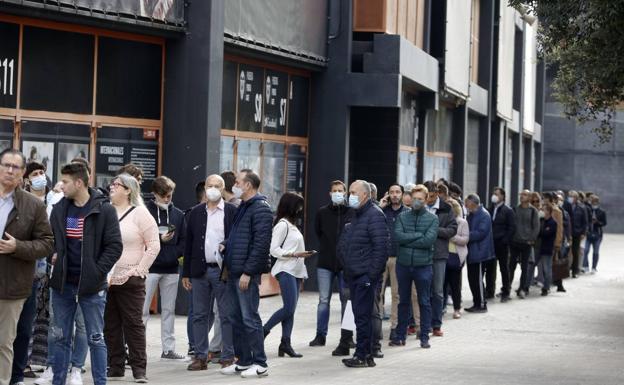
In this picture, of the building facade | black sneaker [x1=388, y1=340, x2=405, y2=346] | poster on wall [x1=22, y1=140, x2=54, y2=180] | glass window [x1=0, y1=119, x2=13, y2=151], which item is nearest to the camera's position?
glass window [x1=0, y1=119, x2=13, y2=151]

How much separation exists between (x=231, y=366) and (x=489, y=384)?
95.8 inches

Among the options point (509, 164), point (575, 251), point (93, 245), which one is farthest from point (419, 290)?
point (509, 164)

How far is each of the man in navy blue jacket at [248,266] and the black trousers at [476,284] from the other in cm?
863

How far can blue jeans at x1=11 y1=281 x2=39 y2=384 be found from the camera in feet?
35.5

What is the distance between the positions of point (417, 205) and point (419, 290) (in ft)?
3.33

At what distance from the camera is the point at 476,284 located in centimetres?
2075

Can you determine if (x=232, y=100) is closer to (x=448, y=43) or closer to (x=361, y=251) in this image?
(x=361, y=251)

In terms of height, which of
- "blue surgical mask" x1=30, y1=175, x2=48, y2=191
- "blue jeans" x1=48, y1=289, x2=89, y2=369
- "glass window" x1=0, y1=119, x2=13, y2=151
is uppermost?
"glass window" x1=0, y1=119, x2=13, y2=151

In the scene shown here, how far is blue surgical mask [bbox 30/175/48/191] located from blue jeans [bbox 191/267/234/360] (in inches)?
75.9

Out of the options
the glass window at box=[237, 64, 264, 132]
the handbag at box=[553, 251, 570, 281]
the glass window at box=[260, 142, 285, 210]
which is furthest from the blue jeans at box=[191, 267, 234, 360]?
the handbag at box=[553, 251, 570, 281]

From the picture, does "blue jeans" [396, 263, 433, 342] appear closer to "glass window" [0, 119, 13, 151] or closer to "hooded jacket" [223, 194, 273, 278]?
"hooded jacket" [223, 194, 273, 278]

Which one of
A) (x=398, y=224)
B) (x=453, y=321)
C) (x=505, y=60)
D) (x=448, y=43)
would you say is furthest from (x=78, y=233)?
(x=505, y=60)

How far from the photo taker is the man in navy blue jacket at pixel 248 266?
12273 millimetres

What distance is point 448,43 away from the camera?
28.9m
